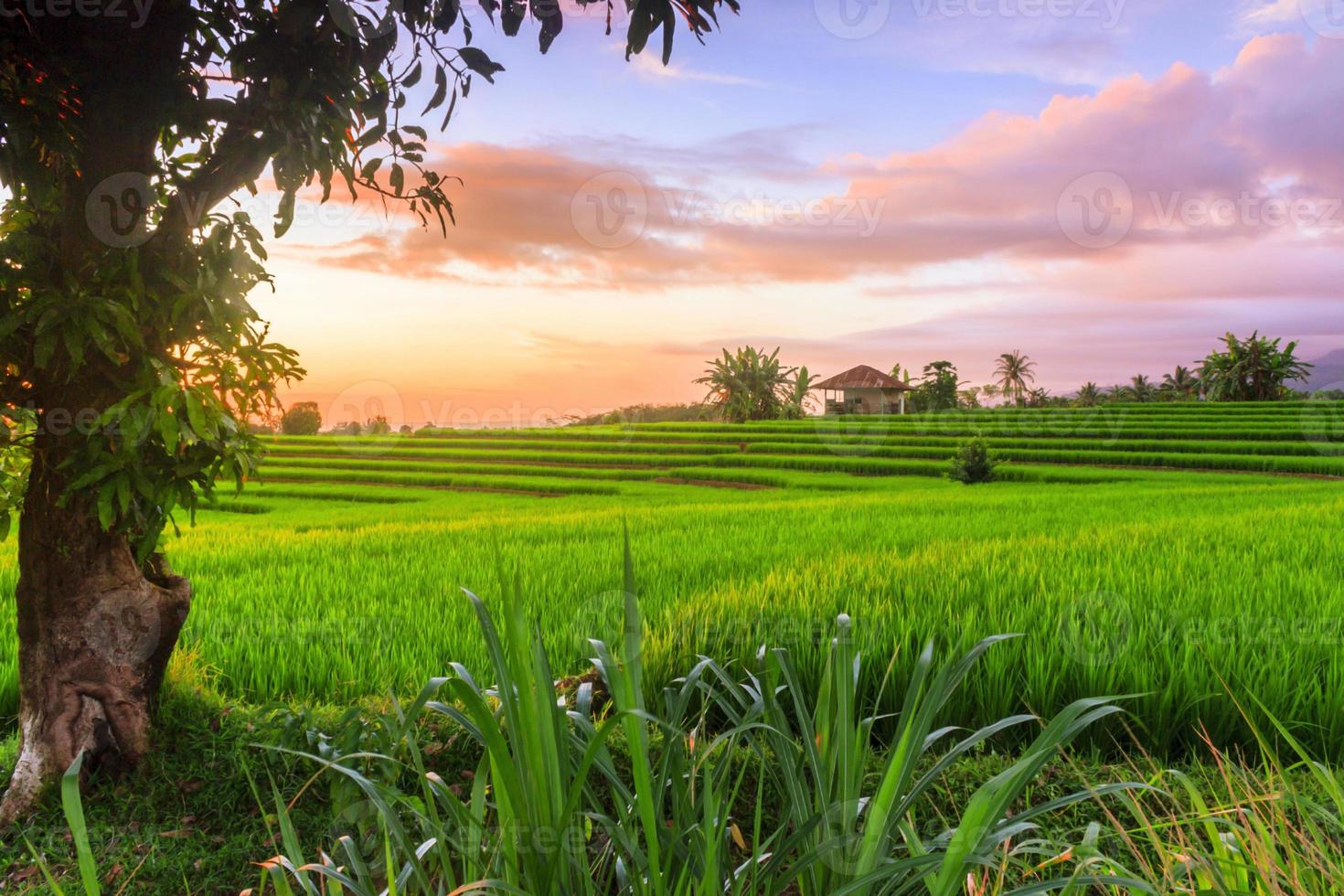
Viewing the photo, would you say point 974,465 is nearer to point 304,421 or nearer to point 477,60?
point 477,60

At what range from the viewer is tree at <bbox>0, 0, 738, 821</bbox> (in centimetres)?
224

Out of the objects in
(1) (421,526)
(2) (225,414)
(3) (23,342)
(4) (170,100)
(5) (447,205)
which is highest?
(4) (170,100)

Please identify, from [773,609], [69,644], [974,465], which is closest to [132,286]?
[69,644]

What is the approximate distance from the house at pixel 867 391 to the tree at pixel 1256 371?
52.8ft

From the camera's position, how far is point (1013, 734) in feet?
9.64

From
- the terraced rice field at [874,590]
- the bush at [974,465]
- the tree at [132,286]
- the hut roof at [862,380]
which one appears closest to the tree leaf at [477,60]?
the tree at [132,286]

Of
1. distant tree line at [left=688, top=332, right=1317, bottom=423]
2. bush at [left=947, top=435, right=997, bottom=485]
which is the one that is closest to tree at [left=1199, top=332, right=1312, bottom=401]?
distant tree line at [left=688, top=332, right=1317, bottom=423]

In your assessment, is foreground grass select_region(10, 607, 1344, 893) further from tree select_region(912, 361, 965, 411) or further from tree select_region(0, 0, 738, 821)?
tree select_region(912, 361, 965, 411)

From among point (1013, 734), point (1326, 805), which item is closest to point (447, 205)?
point (1013, 734)

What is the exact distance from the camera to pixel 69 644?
259 cm

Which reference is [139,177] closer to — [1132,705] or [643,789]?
[643,789]

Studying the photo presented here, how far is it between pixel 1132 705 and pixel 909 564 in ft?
7.63

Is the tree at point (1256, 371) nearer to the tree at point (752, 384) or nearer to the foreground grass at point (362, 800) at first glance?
the tree at point (752, 384)

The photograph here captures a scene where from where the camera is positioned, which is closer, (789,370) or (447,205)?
(447,205)
